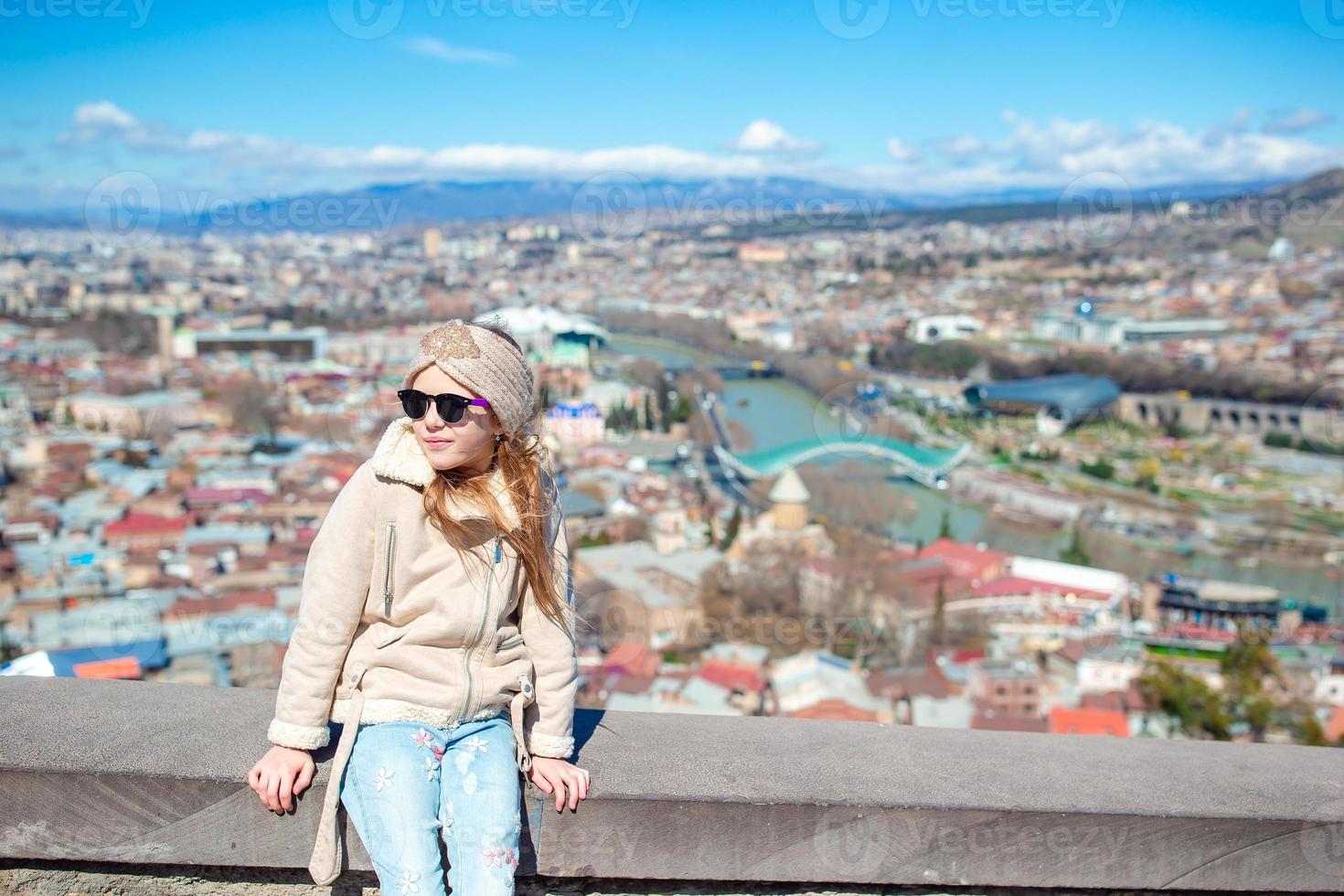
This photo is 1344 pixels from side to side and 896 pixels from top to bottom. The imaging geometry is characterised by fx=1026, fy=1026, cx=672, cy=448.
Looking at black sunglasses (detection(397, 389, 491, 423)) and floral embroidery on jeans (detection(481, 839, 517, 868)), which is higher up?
black sunglasses (detection(397, 389, 491, 423))

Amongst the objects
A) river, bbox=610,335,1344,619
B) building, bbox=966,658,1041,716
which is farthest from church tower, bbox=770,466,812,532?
building, bbox=966,658,1041,716

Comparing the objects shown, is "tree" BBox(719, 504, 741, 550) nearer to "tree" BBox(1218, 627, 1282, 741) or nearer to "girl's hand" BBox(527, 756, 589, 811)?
"tree" BBox(1218, 627, 1282, 741)

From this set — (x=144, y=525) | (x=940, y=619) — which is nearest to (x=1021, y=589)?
(x=940, y=619)

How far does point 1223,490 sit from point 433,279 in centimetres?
1753

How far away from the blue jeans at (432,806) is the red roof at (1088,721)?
6.23 meters

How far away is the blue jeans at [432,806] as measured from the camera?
746 millimetres

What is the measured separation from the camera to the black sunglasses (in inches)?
32.0

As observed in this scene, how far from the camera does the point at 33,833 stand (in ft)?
2.52

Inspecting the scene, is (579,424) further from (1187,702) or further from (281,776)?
(281,776)

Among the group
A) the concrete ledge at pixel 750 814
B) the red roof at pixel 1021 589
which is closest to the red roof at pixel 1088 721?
the red roof at pixel 1021 589

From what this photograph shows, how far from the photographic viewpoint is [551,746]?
0.82m

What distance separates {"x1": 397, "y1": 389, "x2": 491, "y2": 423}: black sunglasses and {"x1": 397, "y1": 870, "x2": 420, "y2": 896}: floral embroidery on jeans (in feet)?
1.11

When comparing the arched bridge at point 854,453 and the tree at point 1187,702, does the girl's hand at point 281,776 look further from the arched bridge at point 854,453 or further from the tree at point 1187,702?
the arched bridge at point 854,453

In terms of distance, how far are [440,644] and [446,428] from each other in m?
0.18
